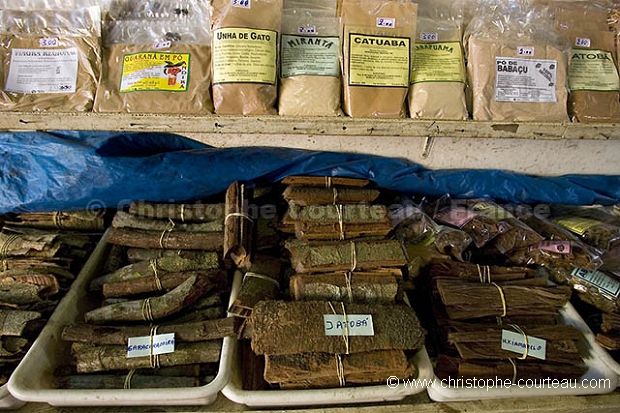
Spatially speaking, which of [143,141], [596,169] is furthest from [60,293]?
[596,169]

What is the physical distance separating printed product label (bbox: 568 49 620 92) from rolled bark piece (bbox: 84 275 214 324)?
1.70 m

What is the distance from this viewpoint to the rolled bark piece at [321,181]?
1.58 meters

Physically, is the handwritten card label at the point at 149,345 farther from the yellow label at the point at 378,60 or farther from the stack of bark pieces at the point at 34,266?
the yellow label at the point at 378,60

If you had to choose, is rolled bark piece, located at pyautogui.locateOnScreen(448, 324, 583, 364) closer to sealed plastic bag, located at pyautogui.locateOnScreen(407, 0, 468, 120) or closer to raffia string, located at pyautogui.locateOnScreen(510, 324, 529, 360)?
raffia string, located at pyautogui.locateOnScreen(510, 324, 529, 360)

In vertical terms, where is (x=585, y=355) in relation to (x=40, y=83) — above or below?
below

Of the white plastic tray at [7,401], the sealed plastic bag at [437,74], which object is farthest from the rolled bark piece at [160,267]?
the sealed plastic bag at [437,74]

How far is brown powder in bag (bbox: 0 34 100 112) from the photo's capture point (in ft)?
4.27

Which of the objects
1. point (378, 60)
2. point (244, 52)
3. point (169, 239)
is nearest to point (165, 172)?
point (169, 239)

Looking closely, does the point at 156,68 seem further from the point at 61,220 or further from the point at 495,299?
the point at 495,299

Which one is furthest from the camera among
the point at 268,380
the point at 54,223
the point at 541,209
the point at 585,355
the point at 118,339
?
the point at 541,209

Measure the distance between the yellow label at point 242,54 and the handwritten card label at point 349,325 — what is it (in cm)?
87

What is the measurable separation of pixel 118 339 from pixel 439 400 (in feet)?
3.77

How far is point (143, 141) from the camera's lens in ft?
5.44

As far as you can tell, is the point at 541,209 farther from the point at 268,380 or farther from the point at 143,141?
the point at 143,141
